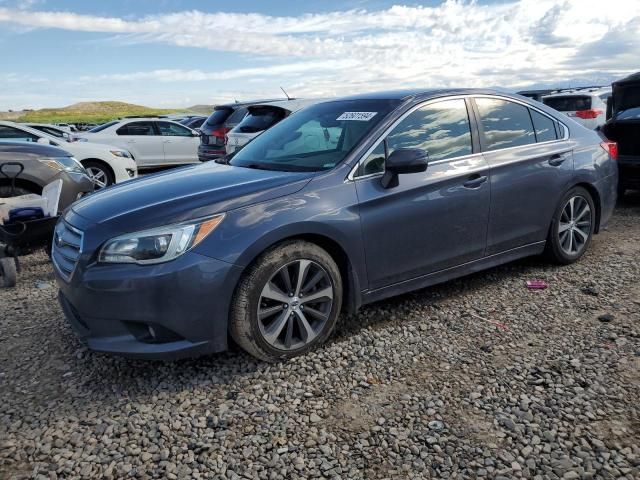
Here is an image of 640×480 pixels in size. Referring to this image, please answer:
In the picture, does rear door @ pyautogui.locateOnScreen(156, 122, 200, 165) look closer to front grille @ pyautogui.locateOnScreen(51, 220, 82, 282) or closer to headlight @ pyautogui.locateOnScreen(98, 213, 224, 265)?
front grille @ pyautogui.locateOnScreen(51, 220, 82, 282)

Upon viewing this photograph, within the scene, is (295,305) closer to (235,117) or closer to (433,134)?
(433,134)

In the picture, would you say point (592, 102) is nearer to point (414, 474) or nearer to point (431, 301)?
point (431, 301)

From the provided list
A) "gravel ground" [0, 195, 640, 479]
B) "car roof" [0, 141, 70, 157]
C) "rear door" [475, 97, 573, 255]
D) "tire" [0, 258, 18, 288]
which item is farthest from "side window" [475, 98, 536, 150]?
"car roof" [0, 141, 70, 157]

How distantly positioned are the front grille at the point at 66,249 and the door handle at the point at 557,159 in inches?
146

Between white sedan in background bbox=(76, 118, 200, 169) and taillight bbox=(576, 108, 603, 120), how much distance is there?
32.0 ft

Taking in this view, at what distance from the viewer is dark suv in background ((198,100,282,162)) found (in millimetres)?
12156

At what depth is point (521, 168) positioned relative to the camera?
450 centimetres

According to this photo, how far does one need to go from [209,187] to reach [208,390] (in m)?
1.22

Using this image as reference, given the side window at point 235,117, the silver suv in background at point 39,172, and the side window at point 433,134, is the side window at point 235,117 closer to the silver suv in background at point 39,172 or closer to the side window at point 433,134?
the silver suv in background at point 39,172

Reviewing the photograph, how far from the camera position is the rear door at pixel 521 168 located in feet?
14.3

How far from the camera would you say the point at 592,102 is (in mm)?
13148

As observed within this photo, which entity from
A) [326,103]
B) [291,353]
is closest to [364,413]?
[291,353]

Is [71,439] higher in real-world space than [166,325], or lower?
lower

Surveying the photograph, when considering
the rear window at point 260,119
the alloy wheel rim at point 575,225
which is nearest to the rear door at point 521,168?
the alloy wheel rim at point 575,225
